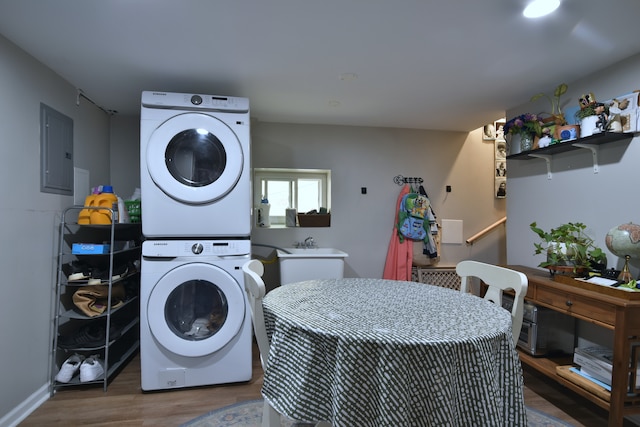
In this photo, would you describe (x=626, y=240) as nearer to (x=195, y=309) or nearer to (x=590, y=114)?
(x=590, y=114)

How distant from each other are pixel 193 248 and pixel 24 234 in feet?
2.89

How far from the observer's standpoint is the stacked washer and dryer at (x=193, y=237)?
2.11 meters

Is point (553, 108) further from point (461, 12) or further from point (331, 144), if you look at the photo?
point (331, 144)

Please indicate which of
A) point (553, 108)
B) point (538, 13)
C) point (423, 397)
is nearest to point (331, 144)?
point (553, 108)

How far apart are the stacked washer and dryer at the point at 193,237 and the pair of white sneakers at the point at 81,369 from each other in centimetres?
34

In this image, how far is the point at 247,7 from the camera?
1.49 meters

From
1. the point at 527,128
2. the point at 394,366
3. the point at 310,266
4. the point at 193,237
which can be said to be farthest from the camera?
the point at 310,266

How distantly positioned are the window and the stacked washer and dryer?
46.3 inches

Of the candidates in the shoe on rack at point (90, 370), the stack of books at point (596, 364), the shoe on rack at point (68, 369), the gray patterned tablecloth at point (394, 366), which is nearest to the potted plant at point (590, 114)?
the stack of books at point (596, 364)

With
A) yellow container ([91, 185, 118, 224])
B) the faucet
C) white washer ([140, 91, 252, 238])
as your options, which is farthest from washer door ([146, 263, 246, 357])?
the faucet

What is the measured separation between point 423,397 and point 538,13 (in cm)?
165

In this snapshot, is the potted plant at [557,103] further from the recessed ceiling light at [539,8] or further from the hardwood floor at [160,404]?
the hardwood floor at [160,404]

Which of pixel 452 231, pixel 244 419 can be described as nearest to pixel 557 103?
pixel 452 231

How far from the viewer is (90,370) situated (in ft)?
7.08
